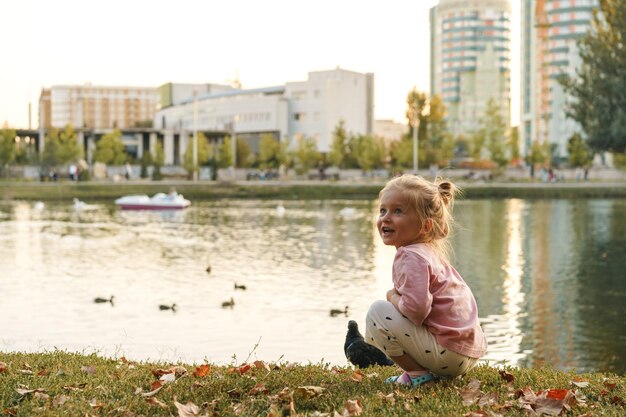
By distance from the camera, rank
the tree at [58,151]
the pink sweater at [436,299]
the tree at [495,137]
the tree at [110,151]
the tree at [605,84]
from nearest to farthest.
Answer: the pink sweater at [436,299], the tree at [605,84], the tree at [58,151], the tree at [495,137], the tree at [110,151]

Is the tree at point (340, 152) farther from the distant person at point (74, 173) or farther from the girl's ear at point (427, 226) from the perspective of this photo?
the girl's ear at point (427, 226)

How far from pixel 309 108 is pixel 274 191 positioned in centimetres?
6875

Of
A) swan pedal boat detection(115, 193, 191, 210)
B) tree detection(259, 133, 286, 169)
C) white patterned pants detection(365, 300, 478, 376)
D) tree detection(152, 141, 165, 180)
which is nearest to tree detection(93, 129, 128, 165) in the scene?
tree detection(152, 141, 165, 180)

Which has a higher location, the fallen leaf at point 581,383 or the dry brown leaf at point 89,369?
the fallen leaf at point 581,383

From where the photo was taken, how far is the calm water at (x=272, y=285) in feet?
47.3

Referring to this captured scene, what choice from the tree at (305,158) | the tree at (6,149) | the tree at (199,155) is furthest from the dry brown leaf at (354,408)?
the tree at (305,158)

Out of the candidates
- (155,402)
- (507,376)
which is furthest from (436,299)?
(155,402)

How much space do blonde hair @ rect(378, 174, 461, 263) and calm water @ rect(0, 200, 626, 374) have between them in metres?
4.24

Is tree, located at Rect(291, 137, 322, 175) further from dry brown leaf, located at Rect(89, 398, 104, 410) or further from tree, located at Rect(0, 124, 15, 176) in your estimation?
dry brown leaf, located at Rect(89, 398, 104, 410)

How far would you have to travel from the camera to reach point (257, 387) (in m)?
6.40

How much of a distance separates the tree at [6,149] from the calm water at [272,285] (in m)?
53.2

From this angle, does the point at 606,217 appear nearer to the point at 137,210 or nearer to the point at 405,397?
the point at 137,210

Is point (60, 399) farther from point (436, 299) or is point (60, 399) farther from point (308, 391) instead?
point (436, 299)

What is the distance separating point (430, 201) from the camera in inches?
255
